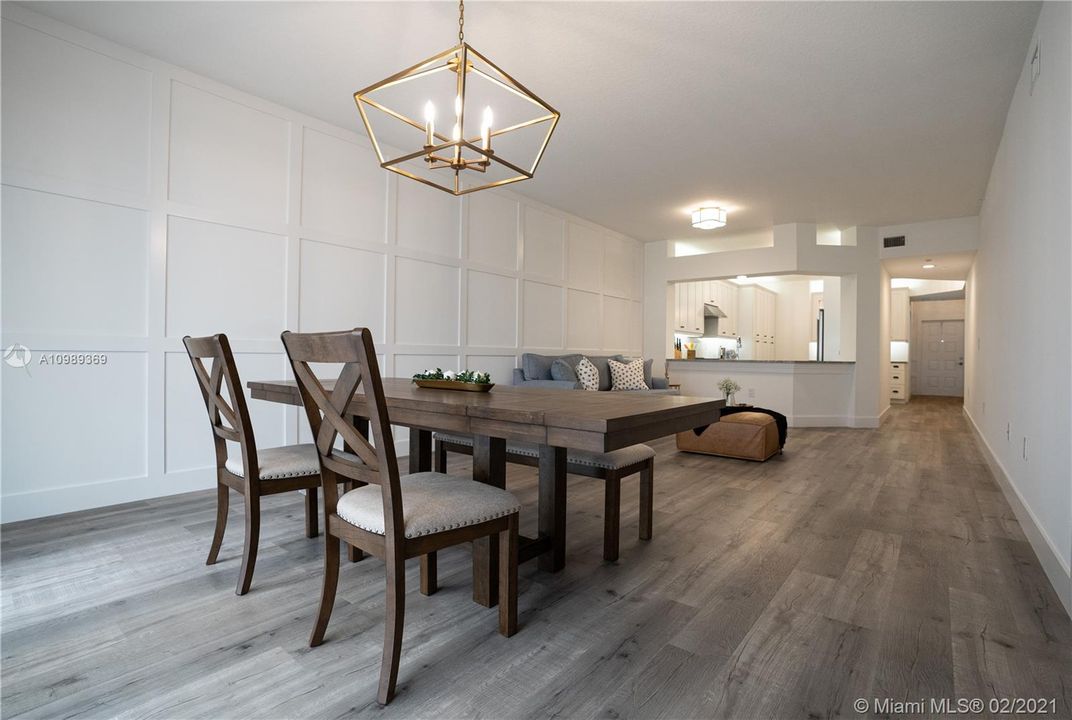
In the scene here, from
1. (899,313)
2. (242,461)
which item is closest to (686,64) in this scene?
(242,461)

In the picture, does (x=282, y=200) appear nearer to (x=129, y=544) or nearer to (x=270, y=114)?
(x=270, y=114)

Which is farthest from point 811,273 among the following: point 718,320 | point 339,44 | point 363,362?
point 363,362

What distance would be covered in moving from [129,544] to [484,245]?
3.76m

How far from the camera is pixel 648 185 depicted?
17.3 ft

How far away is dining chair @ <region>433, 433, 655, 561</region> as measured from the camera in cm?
230

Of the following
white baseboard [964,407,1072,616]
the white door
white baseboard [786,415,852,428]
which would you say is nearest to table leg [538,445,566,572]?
white baseboard [964,407,1072,616]

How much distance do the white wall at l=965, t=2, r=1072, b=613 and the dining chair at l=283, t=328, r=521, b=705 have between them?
2062 mm

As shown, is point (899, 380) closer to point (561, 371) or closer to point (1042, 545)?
point (561, 371)

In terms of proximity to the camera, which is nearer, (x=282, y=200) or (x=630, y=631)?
(x=630, y=631)

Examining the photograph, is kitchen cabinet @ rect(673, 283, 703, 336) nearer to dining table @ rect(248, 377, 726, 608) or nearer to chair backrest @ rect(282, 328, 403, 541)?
dining table @ rect(248, 377, 726, 608)

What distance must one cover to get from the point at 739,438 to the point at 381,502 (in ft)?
12.3

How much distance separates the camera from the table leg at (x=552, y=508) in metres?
2.13

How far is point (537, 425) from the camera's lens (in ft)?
4.90

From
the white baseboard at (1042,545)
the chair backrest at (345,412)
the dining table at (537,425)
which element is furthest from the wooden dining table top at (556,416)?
the white baseboard at (1042,545)
